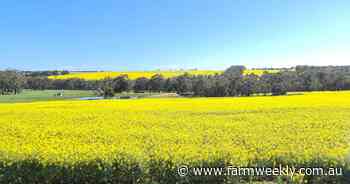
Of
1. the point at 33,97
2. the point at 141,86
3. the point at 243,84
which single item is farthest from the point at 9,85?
the point at 243,84

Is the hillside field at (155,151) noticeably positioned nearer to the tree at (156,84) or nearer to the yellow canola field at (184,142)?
the yellow canola field at (184,142)

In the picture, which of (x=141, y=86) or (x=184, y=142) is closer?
(x=184, y=142)

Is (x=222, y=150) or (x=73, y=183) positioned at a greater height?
(x=222, y=150)

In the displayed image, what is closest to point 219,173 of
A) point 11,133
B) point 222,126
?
point 222,126

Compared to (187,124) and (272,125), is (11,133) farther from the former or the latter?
(272,125)

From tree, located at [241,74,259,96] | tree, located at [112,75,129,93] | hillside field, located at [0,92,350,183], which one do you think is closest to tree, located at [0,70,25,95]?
tree, located at [112,75,129,93]

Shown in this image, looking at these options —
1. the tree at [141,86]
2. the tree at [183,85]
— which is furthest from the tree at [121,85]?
the tree at [183,85]

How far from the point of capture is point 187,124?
12.2 meters

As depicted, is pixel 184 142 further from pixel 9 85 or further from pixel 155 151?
pixel 9 85

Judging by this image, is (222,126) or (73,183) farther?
(222,126)

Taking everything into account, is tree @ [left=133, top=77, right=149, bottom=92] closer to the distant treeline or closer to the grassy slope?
the distant treeline

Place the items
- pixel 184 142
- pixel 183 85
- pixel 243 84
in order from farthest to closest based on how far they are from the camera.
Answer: pixel 183 85, pixel 243 84, pixel 184 142

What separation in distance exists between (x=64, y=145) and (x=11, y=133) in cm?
376

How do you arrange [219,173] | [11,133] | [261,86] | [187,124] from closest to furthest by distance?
[219,173], [11,133], [187,124], [261,86]
